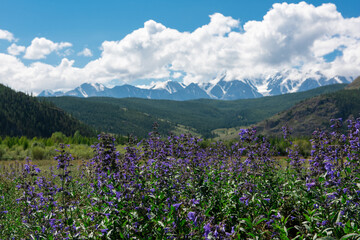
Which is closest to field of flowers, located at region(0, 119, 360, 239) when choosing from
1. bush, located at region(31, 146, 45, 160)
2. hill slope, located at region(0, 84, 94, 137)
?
bush, located at region(31, 146, 45, 160)

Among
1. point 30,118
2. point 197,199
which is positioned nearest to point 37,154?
point 197,199

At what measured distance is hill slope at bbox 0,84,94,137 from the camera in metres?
139

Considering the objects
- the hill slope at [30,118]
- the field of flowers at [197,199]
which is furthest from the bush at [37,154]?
the hill slope at [30,118]

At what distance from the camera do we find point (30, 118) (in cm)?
14975

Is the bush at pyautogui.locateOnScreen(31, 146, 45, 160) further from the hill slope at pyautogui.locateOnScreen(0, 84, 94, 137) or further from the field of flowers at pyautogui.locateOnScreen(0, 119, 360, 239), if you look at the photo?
the hill slope at pyautogui.locateOnScreen(0, 84, 94, 137)

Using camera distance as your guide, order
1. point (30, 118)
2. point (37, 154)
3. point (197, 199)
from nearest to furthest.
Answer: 1. point (197, 199)
2. point (37, 154)
3. point (30, 118)

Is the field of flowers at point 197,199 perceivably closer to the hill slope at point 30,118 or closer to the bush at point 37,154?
the bush at point 37,154

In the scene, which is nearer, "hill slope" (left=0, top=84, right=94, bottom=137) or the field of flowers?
the field of flowers

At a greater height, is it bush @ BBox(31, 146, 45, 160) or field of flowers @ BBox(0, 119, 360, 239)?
field of flowers @ BBox(0, 119, 360, 239)

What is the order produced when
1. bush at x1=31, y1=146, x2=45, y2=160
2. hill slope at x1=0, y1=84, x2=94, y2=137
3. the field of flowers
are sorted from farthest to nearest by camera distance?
hill slope at x1=0, y1=84, x2=94, y2=137 < bush at x1=31, y1=146, x2=45, y2=160 < the field of flowers

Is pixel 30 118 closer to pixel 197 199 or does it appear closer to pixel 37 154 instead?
pixel 37 154

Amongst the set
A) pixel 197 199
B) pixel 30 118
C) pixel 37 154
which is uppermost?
pixel 30 118

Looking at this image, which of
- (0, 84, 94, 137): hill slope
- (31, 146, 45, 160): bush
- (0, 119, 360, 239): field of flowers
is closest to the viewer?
(0, 119, 360, 239): field of flowers

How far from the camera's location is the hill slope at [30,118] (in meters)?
139
